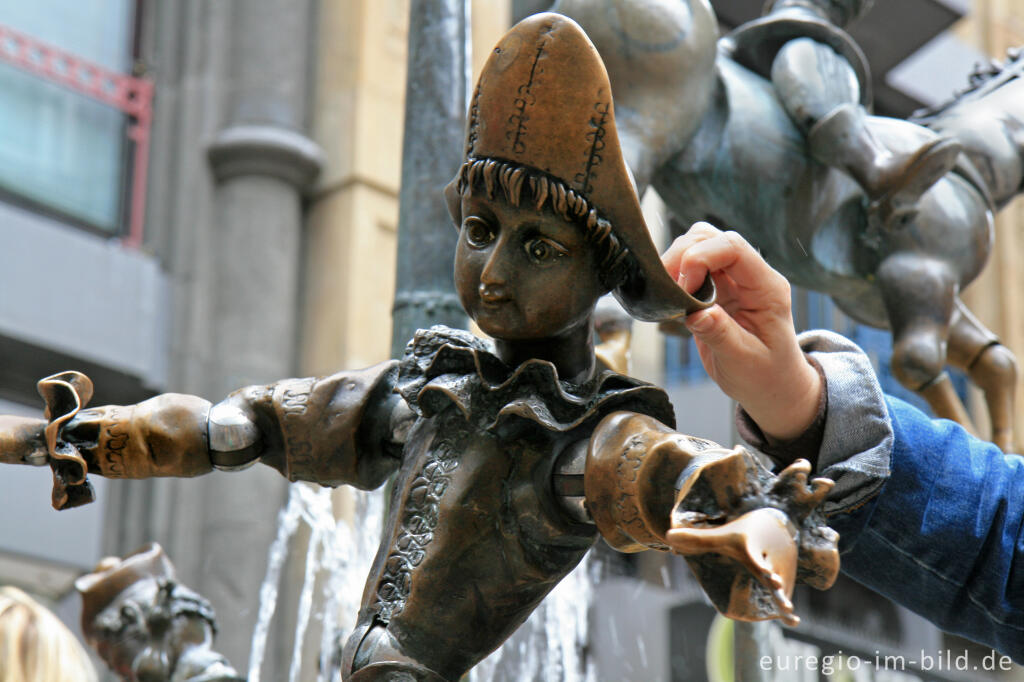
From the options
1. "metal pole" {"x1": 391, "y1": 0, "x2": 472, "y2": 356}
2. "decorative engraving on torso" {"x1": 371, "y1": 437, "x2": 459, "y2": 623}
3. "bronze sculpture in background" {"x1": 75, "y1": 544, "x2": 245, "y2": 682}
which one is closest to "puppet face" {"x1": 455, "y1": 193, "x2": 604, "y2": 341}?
"decorative engraving on torso" {"x1": 371, "y1": 437, "x2": 459, "y2": 623}

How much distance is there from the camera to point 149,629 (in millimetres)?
2059

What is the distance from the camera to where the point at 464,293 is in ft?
3.85

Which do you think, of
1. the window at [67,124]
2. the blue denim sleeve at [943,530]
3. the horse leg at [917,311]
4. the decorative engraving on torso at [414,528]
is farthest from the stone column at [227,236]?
the decorative engraving on torso at [414,528]

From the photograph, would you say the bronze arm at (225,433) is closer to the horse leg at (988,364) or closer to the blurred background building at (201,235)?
the horse leg at (988,364)

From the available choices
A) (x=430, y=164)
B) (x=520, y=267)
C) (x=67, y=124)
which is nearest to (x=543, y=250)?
(x=520, y=267)

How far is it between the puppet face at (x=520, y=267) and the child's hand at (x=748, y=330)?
79 millimetres

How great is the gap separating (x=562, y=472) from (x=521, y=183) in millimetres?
205

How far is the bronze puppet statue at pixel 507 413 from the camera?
1.15m

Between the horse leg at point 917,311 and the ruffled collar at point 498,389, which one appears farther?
the horse leg at point 917,311

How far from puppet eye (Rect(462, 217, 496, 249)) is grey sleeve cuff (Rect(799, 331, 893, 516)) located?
308 mm

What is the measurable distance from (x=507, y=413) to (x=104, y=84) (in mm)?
5691

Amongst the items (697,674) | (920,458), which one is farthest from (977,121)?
(697,674)

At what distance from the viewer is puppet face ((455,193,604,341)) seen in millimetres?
1156

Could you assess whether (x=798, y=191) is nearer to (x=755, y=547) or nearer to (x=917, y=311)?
(x=917, y=311)
